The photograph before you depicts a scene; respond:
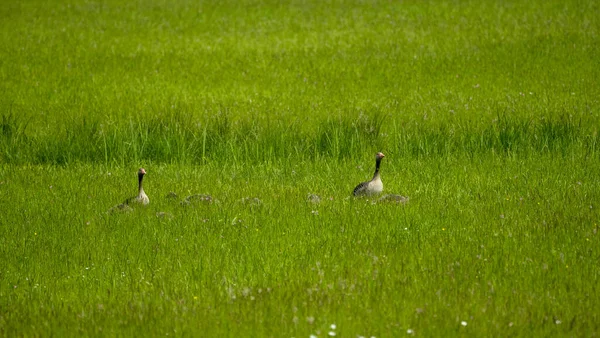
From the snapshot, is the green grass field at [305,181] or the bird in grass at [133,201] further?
the bird in grass at [133,201]

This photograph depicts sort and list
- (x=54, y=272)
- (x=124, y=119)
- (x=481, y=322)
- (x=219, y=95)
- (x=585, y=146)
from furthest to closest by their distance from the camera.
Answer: (x=219, y=95), (x=124, y=119), (x=585, y=146), (x=54, y=272), (x=481, y=322)

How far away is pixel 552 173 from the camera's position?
12.7m

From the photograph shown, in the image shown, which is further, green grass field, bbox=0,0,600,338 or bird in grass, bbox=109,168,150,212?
bird in grass, bbox=109,168,150,212

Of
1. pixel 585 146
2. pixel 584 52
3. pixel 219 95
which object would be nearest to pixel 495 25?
pixel 584 52

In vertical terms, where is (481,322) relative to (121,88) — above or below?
above

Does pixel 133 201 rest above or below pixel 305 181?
above

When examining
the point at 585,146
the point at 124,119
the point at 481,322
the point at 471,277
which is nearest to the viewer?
the point at 481,322

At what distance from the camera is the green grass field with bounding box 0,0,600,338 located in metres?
7.61

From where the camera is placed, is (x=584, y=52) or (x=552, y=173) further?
(x=584, y=52)

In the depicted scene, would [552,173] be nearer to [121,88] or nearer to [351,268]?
[351,268]

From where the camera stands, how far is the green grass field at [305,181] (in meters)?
7.61

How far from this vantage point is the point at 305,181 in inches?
500

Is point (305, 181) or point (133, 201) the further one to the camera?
point (305, 181)

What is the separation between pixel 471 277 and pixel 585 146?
7.07 meters
